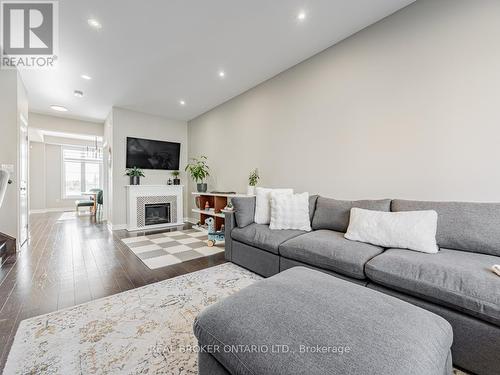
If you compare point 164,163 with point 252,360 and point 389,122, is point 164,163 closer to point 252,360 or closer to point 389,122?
point 389,122

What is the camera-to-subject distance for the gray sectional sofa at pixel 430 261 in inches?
42.6

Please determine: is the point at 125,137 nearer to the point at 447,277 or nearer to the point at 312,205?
the point at 312,205

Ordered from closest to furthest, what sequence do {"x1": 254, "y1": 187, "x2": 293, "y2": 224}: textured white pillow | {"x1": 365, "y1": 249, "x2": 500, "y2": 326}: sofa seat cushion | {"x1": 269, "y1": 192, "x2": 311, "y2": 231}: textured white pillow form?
{"x1": 365, "y1": 249, "x2": 500, "y2": 326}: sofa seat cushion, {"x1": 269, "y1": 192, "x2": 311, "y2": 231}: textured white pillow, {"x1": 254, "y1": 187, "x2": 293, "y2": 224}: textured white pillow

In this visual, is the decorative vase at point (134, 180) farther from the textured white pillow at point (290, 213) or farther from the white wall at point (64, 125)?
the textured white pillow at point (290, 213)

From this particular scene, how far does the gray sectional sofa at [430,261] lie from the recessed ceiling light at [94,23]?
8.86 feet

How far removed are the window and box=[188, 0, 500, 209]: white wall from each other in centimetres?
840

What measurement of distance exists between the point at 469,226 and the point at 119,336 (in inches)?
99.7

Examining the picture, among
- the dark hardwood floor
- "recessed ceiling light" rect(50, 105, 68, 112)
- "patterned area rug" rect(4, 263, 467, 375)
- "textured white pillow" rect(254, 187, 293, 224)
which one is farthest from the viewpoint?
"recessed ceiling light" rect(50, 105, 68, 112)

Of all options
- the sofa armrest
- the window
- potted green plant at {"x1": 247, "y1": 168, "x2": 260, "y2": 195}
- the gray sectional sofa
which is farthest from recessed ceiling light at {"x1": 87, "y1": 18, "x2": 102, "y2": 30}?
the window

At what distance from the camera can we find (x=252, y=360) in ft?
2.36

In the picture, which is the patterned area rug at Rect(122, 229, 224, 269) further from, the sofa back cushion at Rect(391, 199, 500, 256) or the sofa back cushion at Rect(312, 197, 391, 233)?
the sofa back cushion at Rect(391, 199, 500, 256)

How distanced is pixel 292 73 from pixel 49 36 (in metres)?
2.98

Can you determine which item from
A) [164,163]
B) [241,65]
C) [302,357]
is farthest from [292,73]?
[164,163]

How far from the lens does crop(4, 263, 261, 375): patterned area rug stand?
1162 mm
